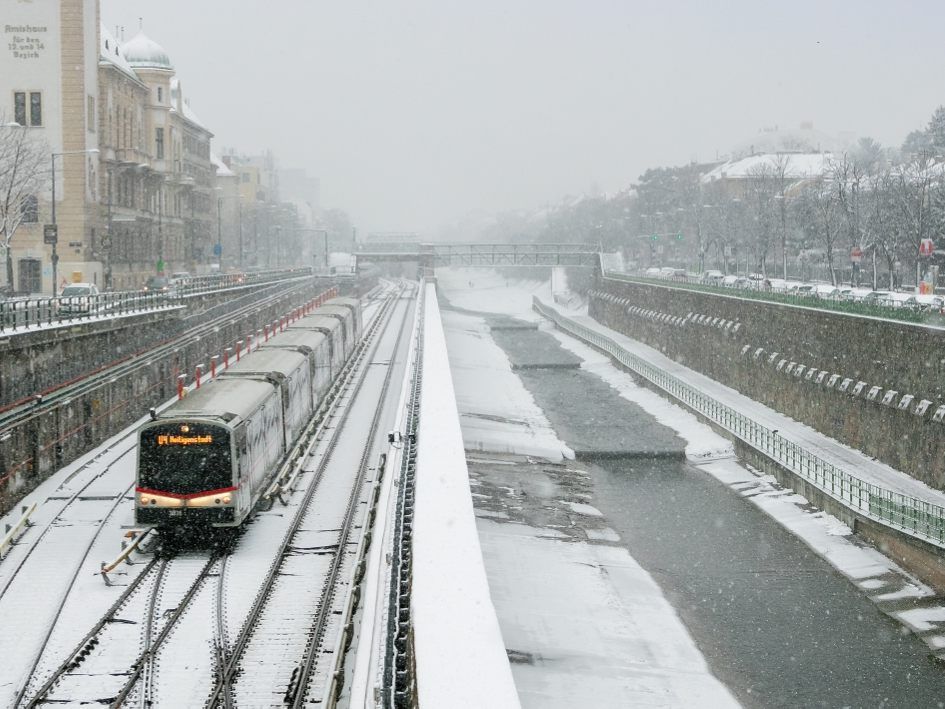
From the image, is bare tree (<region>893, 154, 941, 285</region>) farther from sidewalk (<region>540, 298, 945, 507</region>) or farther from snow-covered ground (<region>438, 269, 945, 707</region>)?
snow-covered ground (<region>438, 269, 945, 707</region>)

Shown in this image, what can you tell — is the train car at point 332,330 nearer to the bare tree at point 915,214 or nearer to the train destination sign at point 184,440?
the train destination sign at point 184,440

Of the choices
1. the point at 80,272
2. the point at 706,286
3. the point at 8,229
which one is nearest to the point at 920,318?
the point at 706,286

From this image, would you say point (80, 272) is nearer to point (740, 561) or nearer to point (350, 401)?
point (350, 401)

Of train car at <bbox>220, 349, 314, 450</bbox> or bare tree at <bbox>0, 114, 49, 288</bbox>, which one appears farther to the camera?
bare tree at <bbox>0, 114, 49, 288</bbox>

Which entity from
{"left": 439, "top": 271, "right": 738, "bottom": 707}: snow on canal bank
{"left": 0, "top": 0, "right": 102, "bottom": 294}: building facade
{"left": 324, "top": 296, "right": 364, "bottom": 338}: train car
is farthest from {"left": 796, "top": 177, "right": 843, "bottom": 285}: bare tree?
{"left": 439, "top": 271, "right": 738, "bottom": 707}: snow on canal bank

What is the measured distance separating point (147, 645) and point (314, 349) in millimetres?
19176

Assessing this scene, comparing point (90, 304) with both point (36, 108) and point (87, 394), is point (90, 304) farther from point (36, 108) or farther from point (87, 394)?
point (36, 108)

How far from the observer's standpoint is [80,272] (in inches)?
2484

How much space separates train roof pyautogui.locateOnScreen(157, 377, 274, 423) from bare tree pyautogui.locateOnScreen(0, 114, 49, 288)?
28798 millimetres

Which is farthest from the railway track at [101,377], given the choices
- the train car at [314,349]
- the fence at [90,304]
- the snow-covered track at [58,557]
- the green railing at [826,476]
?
the green railing at [826,476]

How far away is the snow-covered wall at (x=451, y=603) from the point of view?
13.2 metres

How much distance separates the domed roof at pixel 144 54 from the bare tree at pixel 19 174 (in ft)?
78.8

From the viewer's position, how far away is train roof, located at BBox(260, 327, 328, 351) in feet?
114

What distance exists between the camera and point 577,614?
85.9 feet
